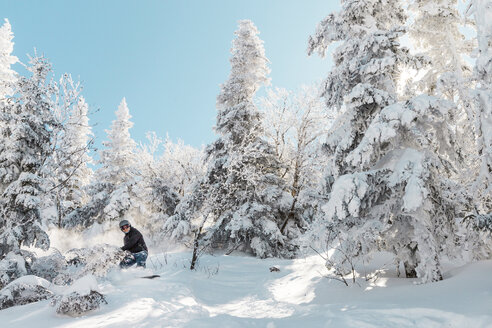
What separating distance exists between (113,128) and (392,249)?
21.6 meters

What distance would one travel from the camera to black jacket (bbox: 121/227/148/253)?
8852 millimetres

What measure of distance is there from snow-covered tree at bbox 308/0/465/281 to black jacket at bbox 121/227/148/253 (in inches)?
206

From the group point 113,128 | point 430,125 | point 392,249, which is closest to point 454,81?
point 430,125

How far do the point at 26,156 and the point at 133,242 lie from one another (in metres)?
4.80

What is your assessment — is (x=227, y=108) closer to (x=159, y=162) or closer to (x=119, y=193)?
(x=119, y=193)

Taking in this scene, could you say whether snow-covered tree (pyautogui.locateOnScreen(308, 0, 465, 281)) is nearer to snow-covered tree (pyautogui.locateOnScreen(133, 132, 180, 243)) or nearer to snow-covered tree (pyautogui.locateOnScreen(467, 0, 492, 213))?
snow-covered tree (pyautogui.locateOnScreen(467, 0, 492, 213))

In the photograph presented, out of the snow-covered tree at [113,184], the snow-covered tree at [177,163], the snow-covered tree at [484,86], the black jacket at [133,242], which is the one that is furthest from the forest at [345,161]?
the snow-covered tree at [177,163]

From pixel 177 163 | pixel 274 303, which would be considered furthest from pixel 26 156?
pixel 177 163

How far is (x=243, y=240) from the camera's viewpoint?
13867 millimetres

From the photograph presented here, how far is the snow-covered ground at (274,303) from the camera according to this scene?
14.3ft

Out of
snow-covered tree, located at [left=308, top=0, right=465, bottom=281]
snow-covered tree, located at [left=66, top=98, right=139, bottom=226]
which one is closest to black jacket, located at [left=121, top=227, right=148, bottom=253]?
snow-covered tree, located at [left=308, top=0, right=465, bottom=281]

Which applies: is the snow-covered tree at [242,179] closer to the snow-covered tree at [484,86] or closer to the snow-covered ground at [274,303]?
the snow-covered ground at [274,303]

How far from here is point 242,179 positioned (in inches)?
537

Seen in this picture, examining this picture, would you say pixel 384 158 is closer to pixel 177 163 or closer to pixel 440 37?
pixel 440 37
